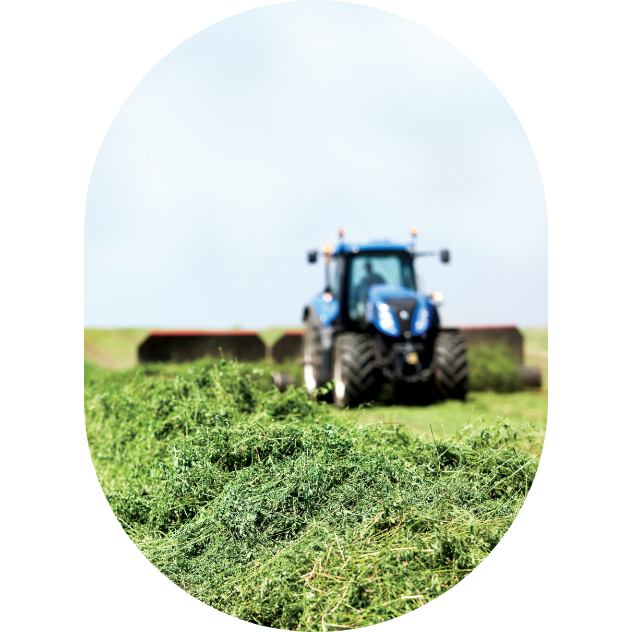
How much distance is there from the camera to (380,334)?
8.28 meters

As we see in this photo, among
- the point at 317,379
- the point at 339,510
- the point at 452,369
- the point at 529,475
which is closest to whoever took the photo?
the point at 339,510

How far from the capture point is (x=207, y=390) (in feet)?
16.6

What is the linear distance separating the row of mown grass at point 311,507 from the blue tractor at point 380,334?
348 centimetres

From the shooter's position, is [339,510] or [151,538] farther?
[151,538]

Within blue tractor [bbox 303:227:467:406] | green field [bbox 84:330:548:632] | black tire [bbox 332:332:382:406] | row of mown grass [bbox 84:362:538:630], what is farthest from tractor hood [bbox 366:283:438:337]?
row of mown grass [bbox 84:362:538:630]

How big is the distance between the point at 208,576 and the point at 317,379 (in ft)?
20.2

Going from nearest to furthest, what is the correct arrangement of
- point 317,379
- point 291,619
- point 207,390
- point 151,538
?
point 291,619 < point 151,538 < point 207,390 < point 317,379

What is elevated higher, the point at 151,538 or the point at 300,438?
the point at 300,438

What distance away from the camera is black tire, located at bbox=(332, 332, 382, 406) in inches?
310

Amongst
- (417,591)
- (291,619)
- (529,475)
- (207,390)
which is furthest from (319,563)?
(207,390)

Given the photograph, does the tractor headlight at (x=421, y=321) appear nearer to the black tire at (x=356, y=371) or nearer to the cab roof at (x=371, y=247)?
the black tire at (x=356, y=371)

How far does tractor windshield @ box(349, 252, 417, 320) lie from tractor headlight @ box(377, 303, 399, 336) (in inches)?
25.8

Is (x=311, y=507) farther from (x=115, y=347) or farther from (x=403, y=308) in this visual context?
(x=115, y=347)

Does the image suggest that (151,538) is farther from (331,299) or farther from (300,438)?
(331,299)
